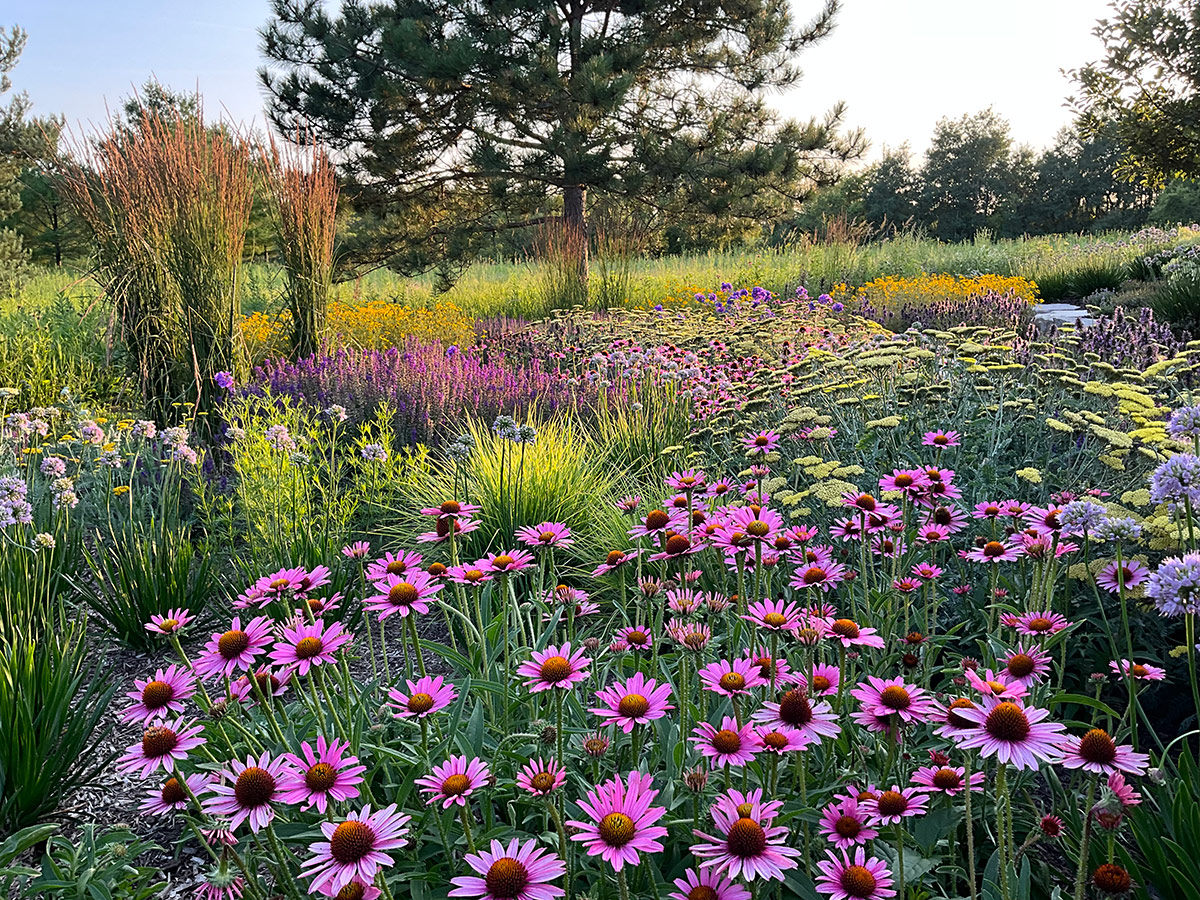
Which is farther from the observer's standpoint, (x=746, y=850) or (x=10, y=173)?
(x=10, y=173)

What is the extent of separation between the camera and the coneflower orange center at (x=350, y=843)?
2.71 ft

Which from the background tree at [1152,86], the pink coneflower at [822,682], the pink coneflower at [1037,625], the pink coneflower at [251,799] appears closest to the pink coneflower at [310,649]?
the pink coneflower at [251,799]

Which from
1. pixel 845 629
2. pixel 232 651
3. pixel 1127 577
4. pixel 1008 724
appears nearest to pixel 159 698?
pixel 232 651

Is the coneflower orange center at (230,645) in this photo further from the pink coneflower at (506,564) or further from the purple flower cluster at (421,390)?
the purple flower cluster at (421,390)

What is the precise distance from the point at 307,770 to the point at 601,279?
33.9ft

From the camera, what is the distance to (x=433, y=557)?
3115 millimetres

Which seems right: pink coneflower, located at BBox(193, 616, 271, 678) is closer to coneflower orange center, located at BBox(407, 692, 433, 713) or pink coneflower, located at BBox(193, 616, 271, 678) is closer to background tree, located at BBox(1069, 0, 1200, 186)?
coneflower orange center, located at BBox(407, 692, 433, 713)

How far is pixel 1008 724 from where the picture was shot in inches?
34.7

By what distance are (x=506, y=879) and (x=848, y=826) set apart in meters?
0.48

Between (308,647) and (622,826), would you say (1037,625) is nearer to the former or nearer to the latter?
(622,826)

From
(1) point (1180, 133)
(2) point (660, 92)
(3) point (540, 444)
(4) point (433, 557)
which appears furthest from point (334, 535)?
(1) point (1180, 133)

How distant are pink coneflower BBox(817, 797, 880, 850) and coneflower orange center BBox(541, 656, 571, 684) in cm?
41

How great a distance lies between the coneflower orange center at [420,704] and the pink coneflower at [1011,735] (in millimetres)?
721

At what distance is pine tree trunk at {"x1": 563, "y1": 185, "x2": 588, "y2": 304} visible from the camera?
418 inches
